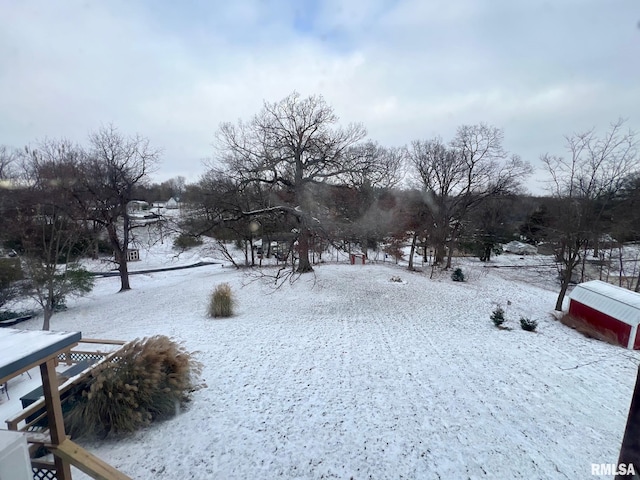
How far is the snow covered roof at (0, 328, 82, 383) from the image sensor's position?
1.97 meters

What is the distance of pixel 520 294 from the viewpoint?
46.2ft

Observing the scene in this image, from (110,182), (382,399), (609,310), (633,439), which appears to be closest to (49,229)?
(110,182)

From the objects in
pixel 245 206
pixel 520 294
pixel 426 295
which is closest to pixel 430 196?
pixel 520 294

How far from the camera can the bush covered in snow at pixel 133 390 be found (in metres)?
3.77

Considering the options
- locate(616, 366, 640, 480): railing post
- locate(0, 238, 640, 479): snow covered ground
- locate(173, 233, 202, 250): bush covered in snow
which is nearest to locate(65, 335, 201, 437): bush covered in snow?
locate(0, 238, 640, 479): snow covered ground

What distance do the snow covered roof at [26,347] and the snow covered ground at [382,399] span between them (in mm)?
1879

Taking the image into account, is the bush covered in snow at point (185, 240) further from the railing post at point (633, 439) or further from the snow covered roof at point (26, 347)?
the railing post at point (633, 439)

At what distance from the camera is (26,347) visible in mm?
2164

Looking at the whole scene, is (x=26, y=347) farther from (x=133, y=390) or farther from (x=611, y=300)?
(x=611, y=300)

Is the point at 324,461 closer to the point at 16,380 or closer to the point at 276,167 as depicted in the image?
the point at 16,380

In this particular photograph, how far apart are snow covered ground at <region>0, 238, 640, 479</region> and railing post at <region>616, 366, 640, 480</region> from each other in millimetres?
2280

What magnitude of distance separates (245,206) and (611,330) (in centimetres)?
1335

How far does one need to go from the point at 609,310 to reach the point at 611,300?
1.37ft

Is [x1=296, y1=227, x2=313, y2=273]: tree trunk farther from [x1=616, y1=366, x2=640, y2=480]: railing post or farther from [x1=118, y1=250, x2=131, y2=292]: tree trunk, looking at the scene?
[x1=616, y1=366, x2=640, y2=480]: railing post
